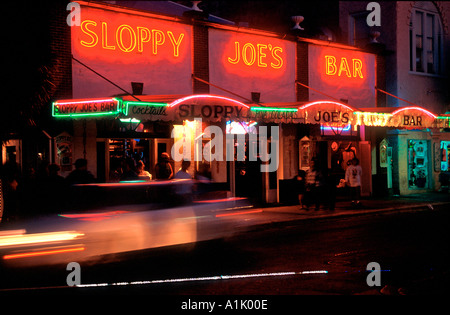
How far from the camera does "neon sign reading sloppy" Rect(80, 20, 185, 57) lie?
1476 cm

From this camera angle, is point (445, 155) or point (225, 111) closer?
point (225, 111)

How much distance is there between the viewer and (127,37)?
15.5 metres

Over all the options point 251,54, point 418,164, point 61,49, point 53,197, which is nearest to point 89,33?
point 61,49

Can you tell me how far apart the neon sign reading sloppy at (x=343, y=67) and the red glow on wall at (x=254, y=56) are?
238 centimetres

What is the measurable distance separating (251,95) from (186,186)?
1021 centimetres

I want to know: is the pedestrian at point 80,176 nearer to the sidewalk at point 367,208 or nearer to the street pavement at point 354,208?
the street pavement at point 354,208

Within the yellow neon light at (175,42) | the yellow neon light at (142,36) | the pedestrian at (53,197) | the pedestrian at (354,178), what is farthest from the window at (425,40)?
the pedestrian at (53,197)

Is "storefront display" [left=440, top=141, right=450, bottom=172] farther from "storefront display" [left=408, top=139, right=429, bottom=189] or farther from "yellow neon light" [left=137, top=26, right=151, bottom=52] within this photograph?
"yellow neon light" [left=137, top=26, right=151, bottom=52]

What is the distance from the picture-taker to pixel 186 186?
351 inches

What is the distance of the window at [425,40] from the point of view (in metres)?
23.5

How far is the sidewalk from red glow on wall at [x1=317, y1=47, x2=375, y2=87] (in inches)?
199

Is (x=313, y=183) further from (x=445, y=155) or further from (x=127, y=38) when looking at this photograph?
(x=445, y=155)

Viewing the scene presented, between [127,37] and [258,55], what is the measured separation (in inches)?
209
